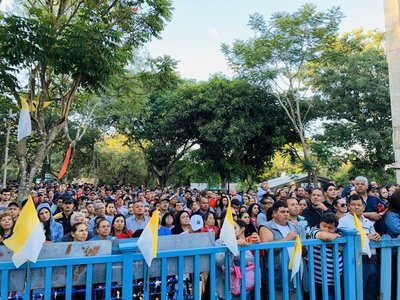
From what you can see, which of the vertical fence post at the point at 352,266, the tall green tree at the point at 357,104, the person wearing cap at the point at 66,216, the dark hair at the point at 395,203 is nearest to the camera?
the vertical fence post at the point at 352,266

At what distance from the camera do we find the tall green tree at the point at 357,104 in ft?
57.3

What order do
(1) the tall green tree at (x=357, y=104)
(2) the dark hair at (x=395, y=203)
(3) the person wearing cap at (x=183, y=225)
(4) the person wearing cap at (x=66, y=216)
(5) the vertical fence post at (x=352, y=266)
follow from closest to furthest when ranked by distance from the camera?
(5) the vertical fence post at (x=352, y=266) < (2) the dark hair at (x=395, y=203) < (3) the person wearing cap at (x=183, y=225) < (4) the person wearing cap at (x=66, y=216) < (1) the tall green tree at (x=357, y=104)

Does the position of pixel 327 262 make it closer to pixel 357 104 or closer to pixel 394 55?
pixel 394 55

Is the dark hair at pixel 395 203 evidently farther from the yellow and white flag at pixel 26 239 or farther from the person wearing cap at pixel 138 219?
the person wearing cap at pixel 138 219

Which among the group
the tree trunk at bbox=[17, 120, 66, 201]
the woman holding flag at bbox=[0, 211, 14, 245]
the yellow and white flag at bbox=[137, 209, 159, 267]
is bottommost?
the woman holding flag at bbox=[0, 211, 14, 245]

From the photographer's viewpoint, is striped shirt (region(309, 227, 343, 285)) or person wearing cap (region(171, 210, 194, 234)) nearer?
striped shirt (region(309, 227, 343, 285))

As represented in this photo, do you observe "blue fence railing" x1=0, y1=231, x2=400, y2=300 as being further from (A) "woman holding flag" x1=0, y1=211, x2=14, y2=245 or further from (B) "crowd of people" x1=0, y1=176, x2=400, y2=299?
(A) "woman holding flag" x1=0, y1=211, x2=14, y2=245

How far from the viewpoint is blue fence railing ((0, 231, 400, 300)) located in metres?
2.20

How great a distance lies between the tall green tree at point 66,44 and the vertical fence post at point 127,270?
18.1ft

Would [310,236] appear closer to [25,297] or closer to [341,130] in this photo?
[25,297]

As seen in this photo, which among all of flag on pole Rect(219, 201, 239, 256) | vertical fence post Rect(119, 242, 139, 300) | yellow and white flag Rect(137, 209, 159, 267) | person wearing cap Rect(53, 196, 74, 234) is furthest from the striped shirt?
person wearing cap Rect(53, 196, 74, 234)

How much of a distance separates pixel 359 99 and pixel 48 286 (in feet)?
61.6

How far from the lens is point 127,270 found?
92.2 inches

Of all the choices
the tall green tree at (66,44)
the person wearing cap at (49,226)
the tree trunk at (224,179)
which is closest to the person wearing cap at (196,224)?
the person wearing cap at (49,226)
